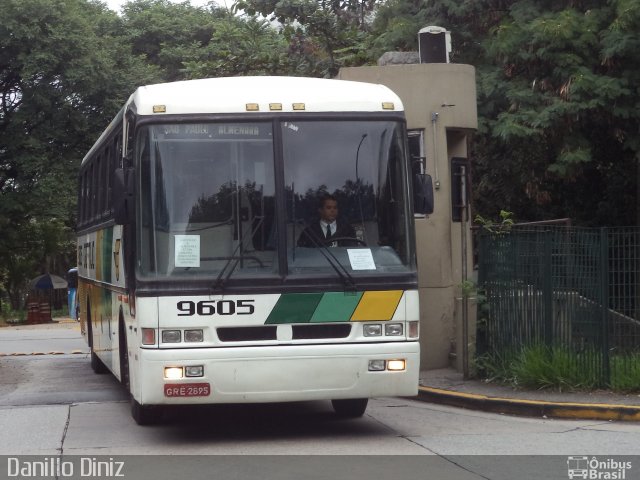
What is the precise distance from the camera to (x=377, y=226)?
389 inches

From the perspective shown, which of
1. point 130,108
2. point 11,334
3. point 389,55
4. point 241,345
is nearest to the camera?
point 241,345

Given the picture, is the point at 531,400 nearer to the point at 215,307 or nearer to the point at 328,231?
the point at 328,231

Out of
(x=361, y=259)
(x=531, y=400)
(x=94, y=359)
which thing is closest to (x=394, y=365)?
(x=361, y=259)

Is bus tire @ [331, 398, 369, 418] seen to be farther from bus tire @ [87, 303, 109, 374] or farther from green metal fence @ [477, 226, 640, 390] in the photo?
bus tire @ [87, 303, 109, 374]

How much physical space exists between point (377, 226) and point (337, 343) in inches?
45.2

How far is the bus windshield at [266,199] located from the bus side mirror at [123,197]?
0.33ft

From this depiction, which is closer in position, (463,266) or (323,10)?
(463,266)

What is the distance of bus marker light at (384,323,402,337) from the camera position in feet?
32.0

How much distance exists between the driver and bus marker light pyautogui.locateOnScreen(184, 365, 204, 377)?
1.42 meters

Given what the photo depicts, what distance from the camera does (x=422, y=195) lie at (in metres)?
10.3

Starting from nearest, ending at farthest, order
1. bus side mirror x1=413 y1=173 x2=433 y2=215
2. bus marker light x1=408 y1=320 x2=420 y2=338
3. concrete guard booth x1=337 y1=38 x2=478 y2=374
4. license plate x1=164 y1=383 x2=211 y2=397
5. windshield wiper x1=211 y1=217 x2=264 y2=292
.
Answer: license plate x1=164 y1=383 x2=211 y2=397, windshield wiper x1=211 y1=217 x2=264 y2=292, bus marker light x1=408 y1=320 x2=420 y2=338, bus side mirror x1=413 y1=173 x2=433 y2=215, concrete guard booth x1=337 y1=38 x2=478 y2=374

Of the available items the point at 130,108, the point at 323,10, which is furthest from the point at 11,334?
the point at 130,108

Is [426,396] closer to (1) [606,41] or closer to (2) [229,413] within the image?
(2) [229,413]
